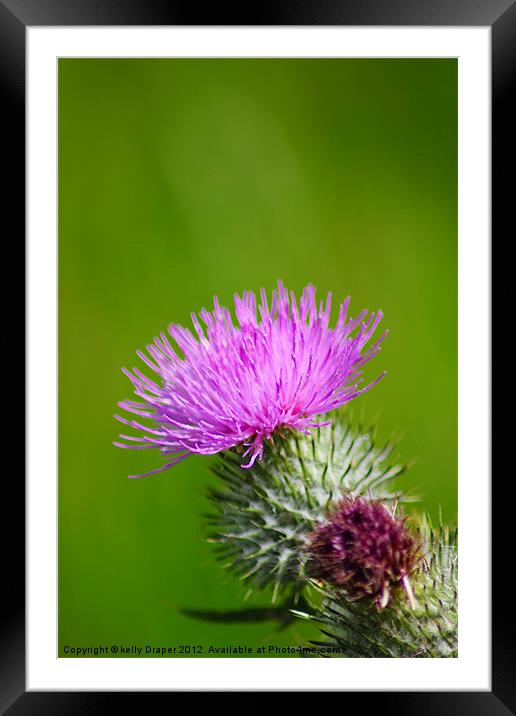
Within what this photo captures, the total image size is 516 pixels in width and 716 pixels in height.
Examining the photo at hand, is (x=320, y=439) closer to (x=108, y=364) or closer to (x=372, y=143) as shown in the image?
(x=108, y=364)

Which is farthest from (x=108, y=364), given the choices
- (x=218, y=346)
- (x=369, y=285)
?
(x=369, y=285)

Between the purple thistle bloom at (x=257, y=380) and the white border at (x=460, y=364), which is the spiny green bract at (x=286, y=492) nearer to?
the purple thistle bloom at (x=257, y=380)

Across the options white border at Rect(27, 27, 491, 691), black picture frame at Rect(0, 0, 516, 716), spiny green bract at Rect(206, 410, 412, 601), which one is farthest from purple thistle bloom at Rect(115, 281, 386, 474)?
black picture frame at Rect(0, 0, 516, 716)

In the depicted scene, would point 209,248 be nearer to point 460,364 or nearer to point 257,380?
point 257,380

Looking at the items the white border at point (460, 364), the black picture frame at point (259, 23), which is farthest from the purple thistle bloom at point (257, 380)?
the black picture frame at point (259, 23)

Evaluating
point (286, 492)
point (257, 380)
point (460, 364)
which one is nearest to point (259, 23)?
point (257, 380)
